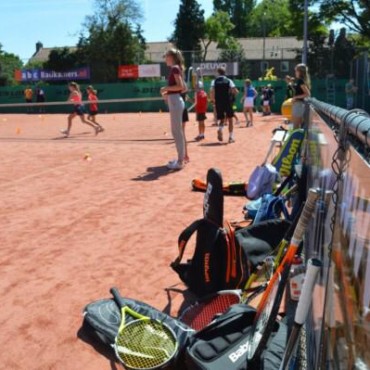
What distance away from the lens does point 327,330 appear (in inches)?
84.4

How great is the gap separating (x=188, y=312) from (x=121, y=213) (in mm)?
3001

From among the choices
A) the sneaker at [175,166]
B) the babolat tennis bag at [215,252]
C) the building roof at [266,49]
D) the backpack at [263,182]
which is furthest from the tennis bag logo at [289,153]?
the building roof at [266,49]

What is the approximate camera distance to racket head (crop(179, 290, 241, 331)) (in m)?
3.39

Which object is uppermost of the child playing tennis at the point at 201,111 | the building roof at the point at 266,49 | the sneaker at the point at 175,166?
the building roof at the point at 266,49

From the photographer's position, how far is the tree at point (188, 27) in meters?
66.4

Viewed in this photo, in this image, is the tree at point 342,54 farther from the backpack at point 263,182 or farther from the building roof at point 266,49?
the backpack at point 263,182

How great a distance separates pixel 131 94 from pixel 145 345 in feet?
114

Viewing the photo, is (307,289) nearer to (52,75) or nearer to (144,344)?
(144,344)

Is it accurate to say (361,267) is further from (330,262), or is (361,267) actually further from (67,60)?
(67,60)

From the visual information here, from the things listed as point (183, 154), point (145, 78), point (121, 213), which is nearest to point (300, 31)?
point (145, 78)

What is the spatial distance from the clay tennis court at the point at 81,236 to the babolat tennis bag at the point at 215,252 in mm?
295

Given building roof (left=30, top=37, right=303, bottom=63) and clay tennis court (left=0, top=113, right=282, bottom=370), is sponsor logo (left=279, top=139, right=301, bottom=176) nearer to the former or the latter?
clay tennis court (left=0, top=113, right=282, bottom=370)

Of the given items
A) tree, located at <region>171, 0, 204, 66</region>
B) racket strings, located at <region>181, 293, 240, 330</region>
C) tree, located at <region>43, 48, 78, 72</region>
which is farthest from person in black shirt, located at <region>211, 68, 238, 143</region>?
tree, located at <region>171, 0, 204, 66</region>

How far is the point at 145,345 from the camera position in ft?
10.1
